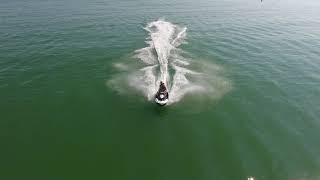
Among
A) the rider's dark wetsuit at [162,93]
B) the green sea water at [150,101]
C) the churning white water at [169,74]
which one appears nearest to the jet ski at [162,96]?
the rider's dark wetsuit at [162,93]

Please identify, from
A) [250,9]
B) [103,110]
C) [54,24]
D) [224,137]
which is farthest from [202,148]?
[250,9]

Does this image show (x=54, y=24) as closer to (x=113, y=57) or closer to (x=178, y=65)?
(x=113, y=57)

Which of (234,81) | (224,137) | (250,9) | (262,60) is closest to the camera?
(224,137)

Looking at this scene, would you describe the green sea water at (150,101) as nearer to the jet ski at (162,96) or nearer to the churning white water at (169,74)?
the churning white water at (169,74)

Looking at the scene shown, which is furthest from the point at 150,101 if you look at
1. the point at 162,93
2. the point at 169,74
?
the point at 169,74

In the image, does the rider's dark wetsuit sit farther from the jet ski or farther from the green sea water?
the green sea water

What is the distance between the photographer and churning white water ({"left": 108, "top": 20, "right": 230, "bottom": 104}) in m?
49.4

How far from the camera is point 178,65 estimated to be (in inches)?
2249

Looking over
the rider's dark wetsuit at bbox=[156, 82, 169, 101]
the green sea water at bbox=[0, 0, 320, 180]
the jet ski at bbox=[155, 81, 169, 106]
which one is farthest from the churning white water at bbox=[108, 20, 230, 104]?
the jet ski at bbox=[155, 81, 169, 106]

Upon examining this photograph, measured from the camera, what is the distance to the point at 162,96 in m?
44.4

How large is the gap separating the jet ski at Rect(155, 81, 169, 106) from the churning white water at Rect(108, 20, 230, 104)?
1.67m

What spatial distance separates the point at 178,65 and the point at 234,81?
33.4 feet

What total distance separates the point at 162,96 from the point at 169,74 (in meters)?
10.0

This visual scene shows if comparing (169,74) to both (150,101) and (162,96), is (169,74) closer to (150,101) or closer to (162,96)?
(150,101)
